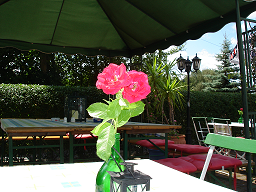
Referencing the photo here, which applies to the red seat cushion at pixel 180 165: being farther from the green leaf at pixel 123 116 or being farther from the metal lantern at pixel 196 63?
the metal lantern at pixel 196 63

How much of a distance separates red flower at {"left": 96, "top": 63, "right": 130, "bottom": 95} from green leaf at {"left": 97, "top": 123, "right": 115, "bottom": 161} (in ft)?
0.36

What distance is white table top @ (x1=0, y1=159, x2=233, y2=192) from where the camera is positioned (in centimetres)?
87

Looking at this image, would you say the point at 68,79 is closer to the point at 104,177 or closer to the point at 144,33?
the point at 144,33

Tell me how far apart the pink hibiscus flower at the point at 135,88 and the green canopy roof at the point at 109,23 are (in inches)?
87.1

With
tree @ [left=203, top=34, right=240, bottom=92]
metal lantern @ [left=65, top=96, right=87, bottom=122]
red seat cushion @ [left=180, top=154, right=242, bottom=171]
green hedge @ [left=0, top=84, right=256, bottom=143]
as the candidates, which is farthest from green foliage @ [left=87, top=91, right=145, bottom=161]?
tree @ [left=203, top=34, right=240, bottom=92]

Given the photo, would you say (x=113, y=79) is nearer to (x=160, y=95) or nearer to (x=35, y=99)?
(x=35, y=99)

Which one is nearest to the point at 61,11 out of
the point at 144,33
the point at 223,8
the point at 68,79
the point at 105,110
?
the point at 144,33

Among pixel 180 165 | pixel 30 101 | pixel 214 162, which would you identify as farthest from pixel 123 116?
pixel 30 101

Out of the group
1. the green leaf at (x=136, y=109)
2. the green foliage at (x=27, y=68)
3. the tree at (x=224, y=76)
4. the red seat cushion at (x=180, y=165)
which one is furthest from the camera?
the tree at (x=224, y=76)

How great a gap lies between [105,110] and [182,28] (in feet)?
9.15

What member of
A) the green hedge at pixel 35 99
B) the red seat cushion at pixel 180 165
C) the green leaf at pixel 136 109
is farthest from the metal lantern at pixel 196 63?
the green leaf at pixel 136 109

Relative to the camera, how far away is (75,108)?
10.4 feet

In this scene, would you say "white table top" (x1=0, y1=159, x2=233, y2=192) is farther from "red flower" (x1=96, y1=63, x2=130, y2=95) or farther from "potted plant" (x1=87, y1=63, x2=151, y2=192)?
"red flower" (x1=96, y1=63, x2=130, y2=95)

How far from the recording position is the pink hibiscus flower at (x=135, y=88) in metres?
0.66
